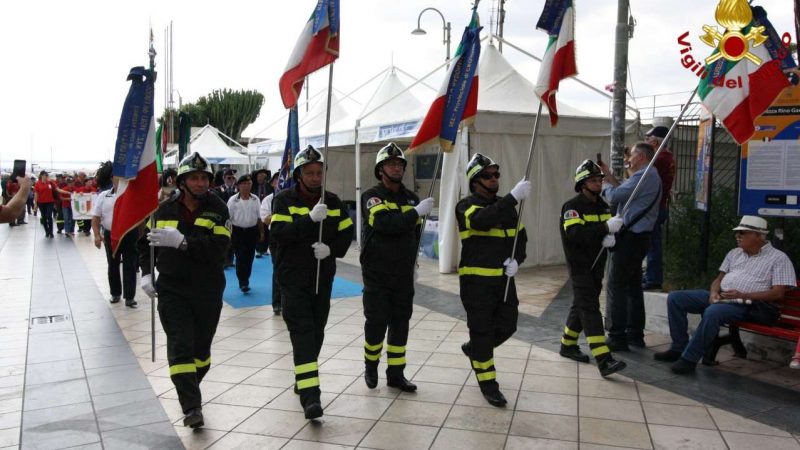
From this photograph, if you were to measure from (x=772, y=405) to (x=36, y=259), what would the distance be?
1525 cm

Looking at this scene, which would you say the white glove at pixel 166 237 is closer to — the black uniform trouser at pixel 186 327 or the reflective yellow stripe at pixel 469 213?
the black uniform trouser at pixel 186 327

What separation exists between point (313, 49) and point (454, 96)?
1.27 meters

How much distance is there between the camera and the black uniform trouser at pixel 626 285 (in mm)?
6418

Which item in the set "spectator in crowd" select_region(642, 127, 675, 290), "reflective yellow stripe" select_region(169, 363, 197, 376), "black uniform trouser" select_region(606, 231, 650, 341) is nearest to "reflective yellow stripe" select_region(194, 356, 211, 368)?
"reflective yellow stripe" select_region(169, 363, 197, 376)

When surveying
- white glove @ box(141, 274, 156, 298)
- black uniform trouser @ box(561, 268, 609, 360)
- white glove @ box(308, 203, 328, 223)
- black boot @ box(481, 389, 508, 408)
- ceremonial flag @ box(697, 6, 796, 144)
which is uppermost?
ceremonial flag @ box(697, 6, 796, 144)

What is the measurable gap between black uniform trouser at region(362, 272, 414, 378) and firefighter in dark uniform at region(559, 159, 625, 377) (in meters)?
1.63

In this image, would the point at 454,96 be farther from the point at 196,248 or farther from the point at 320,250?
the point at 196,248

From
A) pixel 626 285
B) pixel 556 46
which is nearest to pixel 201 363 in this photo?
pixel 556 46

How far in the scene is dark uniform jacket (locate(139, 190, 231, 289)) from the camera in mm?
4582

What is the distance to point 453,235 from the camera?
11844mm

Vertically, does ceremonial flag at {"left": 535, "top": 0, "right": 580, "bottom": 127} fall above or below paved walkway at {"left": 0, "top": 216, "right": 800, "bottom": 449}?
above

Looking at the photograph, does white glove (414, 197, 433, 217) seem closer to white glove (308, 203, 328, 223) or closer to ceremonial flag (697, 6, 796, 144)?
white glove (308, 203, 328, 223)

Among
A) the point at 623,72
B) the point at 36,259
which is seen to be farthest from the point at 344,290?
the point at 36,259

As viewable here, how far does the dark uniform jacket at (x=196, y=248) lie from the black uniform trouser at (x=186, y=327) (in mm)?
65
